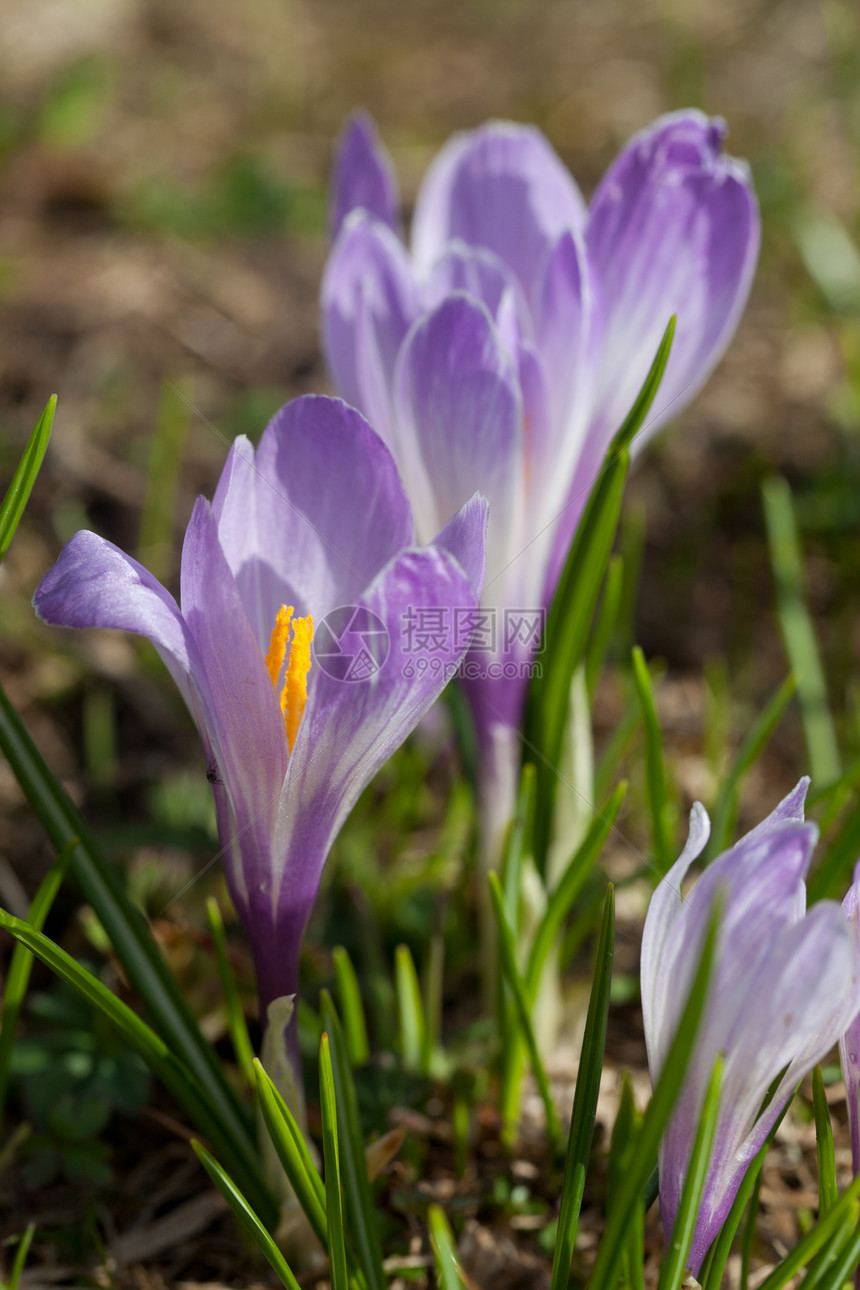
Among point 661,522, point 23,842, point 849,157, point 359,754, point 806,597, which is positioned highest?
point 849,157

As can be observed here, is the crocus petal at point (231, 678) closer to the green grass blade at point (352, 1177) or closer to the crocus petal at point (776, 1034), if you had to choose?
the green grass blade at point (352, 1177)

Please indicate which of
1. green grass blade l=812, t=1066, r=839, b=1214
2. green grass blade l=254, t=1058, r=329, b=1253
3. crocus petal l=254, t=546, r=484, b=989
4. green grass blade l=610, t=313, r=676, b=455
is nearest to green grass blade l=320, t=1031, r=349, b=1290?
green grass blade l=254, t=1058, r=329, b=1253

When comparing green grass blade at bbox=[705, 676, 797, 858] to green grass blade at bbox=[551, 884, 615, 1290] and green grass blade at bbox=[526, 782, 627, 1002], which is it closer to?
green grass blade at bbox=[526, 782, 627, 1002]

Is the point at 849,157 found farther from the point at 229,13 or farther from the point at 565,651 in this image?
the point at 565,651

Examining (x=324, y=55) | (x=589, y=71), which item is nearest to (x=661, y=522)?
(x=589, y=71)

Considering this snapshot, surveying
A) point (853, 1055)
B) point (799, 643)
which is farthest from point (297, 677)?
point (799, 643)

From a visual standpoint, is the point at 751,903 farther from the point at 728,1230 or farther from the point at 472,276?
the point at 472,276
